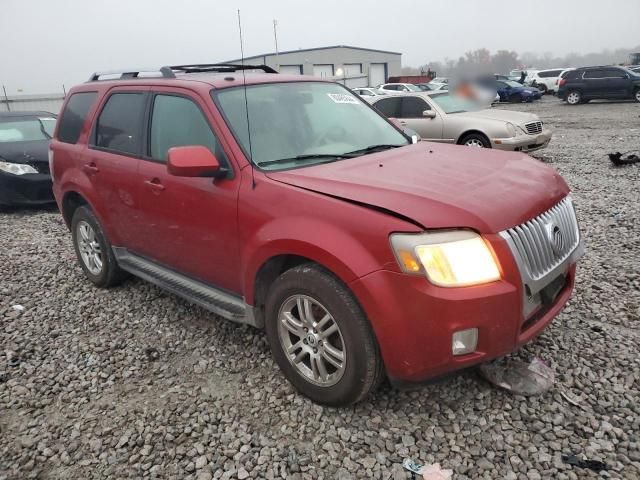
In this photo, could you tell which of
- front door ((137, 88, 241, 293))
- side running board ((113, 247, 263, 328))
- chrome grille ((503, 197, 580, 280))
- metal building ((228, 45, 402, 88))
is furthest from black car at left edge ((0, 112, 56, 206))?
metal building ((228, 45, 402, 88))

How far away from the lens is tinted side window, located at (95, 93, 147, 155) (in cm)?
381

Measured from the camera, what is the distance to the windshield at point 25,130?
8.45m

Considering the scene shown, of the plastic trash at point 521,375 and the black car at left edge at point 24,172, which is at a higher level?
the black car at left edge at point 24,172

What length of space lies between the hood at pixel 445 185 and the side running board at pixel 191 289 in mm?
886

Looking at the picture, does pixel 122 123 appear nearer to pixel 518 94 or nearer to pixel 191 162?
pixel 191 162

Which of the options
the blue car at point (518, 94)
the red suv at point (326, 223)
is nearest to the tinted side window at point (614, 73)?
the blue car at point (518, 94)

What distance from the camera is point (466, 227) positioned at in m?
2.32

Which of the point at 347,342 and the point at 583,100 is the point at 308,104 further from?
the point at 583,100

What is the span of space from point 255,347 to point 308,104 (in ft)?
5.81

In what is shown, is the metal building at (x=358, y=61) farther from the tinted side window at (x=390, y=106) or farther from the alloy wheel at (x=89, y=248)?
the alloy wheel at (x=89, y=248)

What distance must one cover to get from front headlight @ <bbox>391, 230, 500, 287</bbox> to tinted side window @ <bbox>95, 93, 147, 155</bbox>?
239 cm

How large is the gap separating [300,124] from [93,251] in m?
2.52

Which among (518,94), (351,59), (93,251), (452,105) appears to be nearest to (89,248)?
(93,251)

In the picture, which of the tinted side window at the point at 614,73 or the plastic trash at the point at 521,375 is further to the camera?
the tinted side window at the point at 614,73
